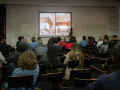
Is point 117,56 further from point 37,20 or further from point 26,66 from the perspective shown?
point 37,20

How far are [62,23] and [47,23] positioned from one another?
119 centimetres

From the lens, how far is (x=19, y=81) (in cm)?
200

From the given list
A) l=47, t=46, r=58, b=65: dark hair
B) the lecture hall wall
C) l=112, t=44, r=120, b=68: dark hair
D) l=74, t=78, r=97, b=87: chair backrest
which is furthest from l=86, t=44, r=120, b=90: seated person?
the lecture hall wall

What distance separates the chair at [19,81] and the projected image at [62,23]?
8.55 metres

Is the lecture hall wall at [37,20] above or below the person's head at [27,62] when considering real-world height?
above

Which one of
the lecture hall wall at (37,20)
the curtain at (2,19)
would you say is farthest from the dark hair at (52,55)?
the curtain at (2,19)

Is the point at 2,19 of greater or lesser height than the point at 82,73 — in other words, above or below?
above

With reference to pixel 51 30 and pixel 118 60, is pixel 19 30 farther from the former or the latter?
pixel 118 60

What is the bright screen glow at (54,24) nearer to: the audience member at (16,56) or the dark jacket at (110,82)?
the audience member at (16,56)

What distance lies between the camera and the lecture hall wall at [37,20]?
10.1 m

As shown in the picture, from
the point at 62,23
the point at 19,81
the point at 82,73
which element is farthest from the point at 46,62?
the point at 62,23

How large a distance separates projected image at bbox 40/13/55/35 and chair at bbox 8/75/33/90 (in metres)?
8.45

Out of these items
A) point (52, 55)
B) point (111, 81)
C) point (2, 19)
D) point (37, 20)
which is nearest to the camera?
point (111, 81)

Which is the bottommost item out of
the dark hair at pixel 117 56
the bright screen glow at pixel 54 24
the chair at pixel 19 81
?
the chair at pixel 19 81
